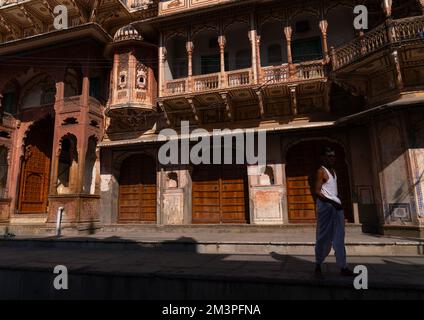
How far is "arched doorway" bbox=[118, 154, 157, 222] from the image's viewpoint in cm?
1421

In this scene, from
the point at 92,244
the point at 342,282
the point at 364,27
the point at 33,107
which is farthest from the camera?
the point at 33,107

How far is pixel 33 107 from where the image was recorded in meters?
16.7

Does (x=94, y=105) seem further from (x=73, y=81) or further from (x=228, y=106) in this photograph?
(x=228, y=106)

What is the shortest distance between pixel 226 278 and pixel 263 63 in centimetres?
1053

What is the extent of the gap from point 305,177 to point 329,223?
25.7 feet

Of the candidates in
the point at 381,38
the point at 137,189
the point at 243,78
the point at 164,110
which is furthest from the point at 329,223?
the point at 137,189

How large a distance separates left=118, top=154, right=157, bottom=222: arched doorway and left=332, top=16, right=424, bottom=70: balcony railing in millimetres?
9293

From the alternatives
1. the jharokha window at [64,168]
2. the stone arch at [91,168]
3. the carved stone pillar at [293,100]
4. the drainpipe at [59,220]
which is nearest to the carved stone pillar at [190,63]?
the carved stone pillar at [293,100]

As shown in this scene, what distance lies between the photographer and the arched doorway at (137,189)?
14211 millimetres

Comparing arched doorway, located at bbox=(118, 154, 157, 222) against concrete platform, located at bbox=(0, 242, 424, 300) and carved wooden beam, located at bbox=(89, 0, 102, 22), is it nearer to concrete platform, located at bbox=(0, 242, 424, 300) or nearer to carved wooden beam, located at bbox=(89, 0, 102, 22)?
carved wooden beam, located at bbox=(89, 0, 102, 22)

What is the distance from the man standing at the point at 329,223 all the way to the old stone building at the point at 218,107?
5.81m

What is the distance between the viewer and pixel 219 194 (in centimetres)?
1329
